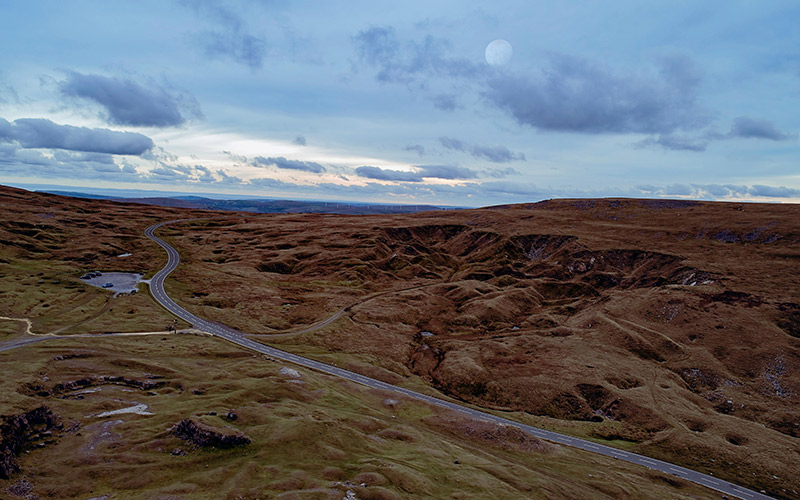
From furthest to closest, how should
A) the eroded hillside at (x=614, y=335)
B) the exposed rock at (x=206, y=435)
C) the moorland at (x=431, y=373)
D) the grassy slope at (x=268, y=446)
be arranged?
the eroded hillside at (x=614, y=335)
the exposed rock at (x=206, y=435)
the moorland at (x=431, y=373)
the grassy slope at (x=268, y=446)

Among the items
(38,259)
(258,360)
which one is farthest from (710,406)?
(38,259)

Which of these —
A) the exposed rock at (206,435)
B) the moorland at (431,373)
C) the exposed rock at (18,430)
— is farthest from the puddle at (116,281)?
the exposed rock at (206,435)

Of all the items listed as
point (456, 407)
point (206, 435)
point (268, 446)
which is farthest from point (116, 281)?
point (456, 407)

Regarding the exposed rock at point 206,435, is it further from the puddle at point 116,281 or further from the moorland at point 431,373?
the puddle at point 116,281

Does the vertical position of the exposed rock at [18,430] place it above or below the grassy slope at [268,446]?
above

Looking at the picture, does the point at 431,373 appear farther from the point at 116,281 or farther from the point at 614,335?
the point at 116,281

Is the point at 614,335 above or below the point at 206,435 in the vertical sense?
below

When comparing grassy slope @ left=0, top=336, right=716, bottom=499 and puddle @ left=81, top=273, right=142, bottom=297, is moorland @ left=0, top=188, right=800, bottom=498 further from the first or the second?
puddle @ left=81, top=273, right=142, bottom=297
